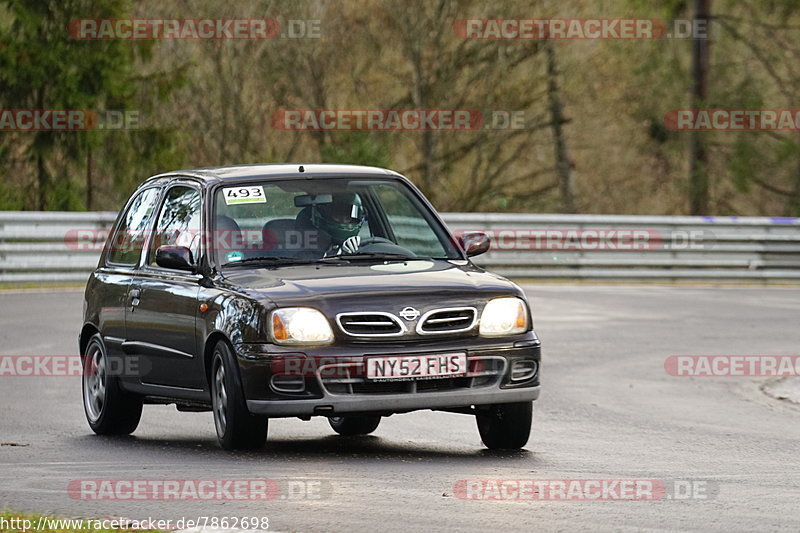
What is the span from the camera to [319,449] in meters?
10.1

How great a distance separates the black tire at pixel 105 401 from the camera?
11.1m

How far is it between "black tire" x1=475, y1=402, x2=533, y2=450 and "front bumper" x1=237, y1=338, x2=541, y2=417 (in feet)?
1.42

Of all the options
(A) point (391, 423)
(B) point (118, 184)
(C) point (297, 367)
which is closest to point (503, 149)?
(B) point (118, 184)

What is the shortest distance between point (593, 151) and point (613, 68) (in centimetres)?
471

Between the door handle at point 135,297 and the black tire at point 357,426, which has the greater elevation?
the door handle at point 135,297

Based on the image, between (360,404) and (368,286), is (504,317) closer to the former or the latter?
(368,286)

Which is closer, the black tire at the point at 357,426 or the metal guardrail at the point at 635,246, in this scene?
the black tire at the point at 357,426

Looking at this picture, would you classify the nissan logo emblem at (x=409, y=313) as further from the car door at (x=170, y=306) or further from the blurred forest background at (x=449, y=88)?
the blurred forest background at (x=449, y=88)

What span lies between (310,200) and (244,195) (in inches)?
16.2

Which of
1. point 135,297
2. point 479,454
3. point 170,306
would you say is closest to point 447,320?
point 479,454

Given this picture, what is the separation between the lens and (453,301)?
9383 mm

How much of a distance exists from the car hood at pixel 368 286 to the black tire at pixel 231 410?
1.40 ft

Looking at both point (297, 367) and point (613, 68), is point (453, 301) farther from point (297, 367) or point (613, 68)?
point (613, 68)

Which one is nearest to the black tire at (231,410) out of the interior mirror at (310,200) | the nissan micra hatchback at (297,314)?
the nissan micra hatchback at (297,314)
